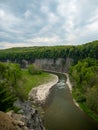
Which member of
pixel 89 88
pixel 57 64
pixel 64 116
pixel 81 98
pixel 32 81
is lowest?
pixel 57 64

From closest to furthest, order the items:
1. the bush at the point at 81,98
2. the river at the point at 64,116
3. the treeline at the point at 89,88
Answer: the river at the point at 64,116 < the treeline at the point at 89,88 < the bush at the point at 81,98

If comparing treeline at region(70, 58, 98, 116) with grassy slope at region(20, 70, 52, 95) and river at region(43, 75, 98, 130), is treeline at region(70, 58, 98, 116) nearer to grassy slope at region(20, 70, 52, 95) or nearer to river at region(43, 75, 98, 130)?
river at region(43, 75, 98, 130)

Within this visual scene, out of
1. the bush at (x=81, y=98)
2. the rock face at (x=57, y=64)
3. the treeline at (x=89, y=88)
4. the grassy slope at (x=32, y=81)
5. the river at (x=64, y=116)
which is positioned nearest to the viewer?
the river at (x=64, y=116)

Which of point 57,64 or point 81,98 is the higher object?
point 81,98

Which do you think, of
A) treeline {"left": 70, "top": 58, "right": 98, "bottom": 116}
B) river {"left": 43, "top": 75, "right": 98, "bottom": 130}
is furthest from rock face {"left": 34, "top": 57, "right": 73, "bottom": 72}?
river {"left": 43, "top": 75, "right": 98, "bottom": 130}

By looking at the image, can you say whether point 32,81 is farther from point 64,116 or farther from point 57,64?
point 64,116

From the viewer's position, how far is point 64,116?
5691cm

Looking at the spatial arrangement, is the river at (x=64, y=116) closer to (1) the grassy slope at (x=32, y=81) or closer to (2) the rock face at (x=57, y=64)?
(1) the grassy slope at (x=32, y=81)

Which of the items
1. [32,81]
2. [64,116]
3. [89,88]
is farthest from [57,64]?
[64,116]

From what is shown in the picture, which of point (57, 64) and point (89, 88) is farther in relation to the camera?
point (57, 64)

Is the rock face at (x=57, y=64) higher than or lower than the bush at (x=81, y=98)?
lower

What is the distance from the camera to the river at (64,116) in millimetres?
49156

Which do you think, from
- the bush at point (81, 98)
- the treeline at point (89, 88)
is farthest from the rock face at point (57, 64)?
the bush at point (81, 98)

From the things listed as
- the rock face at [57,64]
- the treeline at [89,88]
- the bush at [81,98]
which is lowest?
the rock face at [57,64]
